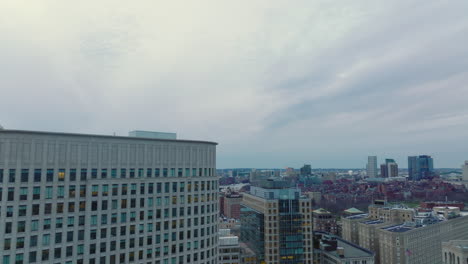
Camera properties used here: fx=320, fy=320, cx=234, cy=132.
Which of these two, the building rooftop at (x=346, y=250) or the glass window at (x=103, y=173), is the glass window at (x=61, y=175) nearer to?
the glass window at (x=103, y=173)

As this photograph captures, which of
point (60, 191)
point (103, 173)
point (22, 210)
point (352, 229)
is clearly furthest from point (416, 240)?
point (22, 210)

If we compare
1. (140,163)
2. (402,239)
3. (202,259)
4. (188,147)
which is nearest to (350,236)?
(402,239)

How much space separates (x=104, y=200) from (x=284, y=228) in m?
82.6

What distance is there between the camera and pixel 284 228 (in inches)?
5344

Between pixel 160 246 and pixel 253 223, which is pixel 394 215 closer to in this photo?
pixel 253 223

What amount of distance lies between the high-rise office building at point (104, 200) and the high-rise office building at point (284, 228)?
45.9 m

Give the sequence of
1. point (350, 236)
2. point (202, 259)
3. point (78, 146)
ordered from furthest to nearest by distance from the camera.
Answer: point (350, 236) < point (202, 259) < point (78, 146)

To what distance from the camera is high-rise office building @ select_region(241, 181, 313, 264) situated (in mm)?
134375

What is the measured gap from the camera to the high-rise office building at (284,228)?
13438 centimetres

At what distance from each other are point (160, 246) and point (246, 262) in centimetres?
6242

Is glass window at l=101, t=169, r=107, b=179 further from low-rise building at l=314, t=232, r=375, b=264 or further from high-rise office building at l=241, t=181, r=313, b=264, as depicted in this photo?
low-rise building at l=314, t=232, r=375, b=264

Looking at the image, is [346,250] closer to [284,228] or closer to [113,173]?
[284,228]

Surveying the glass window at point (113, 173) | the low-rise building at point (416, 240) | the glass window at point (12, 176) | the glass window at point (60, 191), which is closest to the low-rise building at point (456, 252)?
the low-rise building at point (416, 240)

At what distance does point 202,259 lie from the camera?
296 feet
